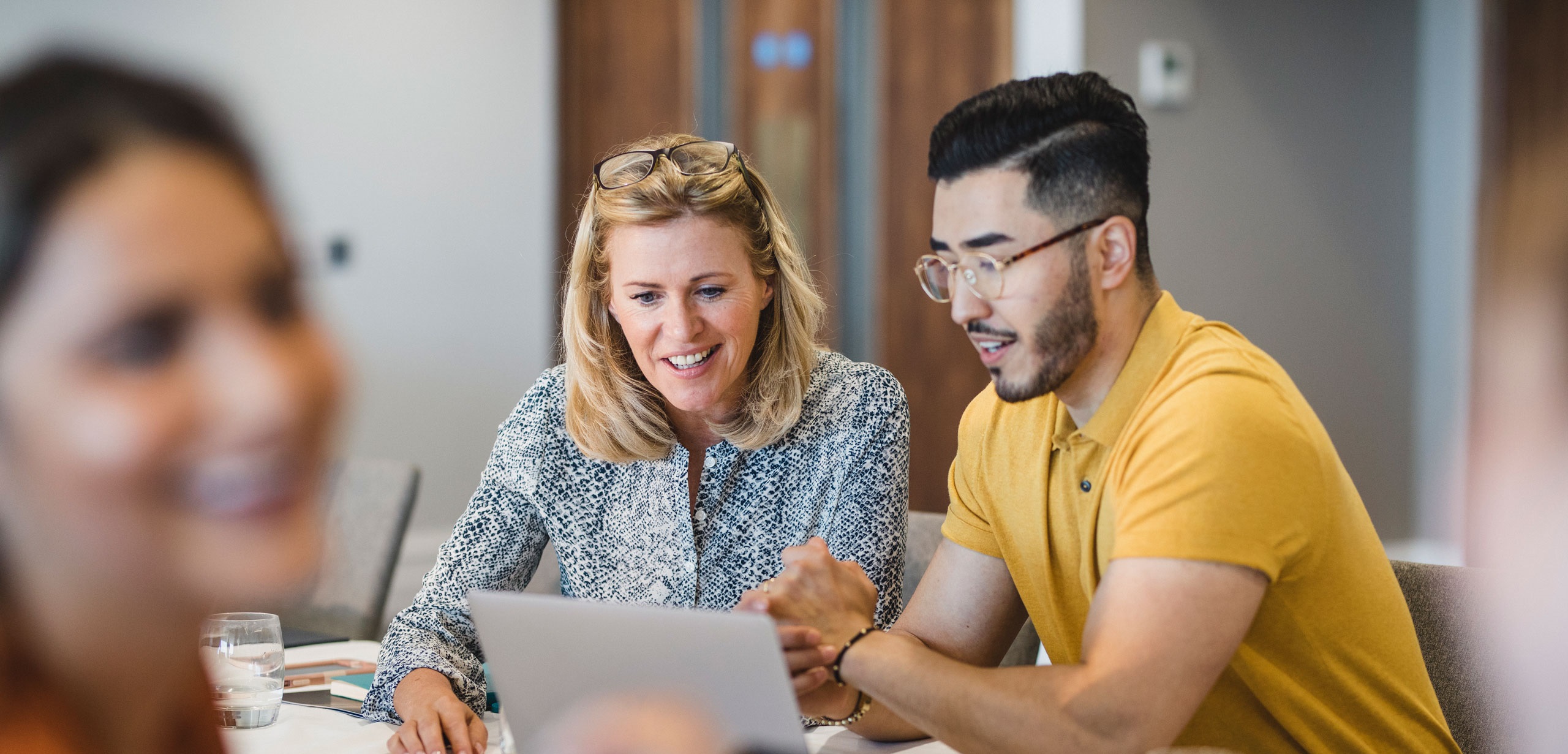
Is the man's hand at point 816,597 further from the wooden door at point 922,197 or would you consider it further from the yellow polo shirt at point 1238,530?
the wooden door at point 922,197

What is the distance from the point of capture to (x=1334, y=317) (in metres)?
4.30

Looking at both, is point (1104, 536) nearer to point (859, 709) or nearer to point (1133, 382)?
point (1133, 382)

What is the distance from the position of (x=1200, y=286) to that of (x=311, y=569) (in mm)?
4091

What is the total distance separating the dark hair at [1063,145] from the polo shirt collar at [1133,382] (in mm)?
73

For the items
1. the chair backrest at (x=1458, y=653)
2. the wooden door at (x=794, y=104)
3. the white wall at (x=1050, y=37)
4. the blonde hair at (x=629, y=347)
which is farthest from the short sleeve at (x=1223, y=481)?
the wooden door at (x=794, y=104)

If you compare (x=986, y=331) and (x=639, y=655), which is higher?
(x=986, y=331)


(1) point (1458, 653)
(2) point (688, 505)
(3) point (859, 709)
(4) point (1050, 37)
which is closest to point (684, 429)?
(2) point (688, 505)

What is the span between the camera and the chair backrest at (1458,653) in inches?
52.4

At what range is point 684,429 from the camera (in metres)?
1.79

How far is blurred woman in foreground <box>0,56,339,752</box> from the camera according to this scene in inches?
10.1

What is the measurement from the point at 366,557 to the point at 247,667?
101 centimetres

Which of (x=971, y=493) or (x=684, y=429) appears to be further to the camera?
(x=684, y=429)

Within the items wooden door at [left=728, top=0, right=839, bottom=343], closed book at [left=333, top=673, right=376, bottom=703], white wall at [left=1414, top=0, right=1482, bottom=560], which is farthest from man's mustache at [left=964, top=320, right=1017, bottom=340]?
white wall at [left=1414, top=0, right=1482, bottom=560]

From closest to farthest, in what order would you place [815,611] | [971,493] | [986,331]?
[815,611] < [986,331] < [971,493]
